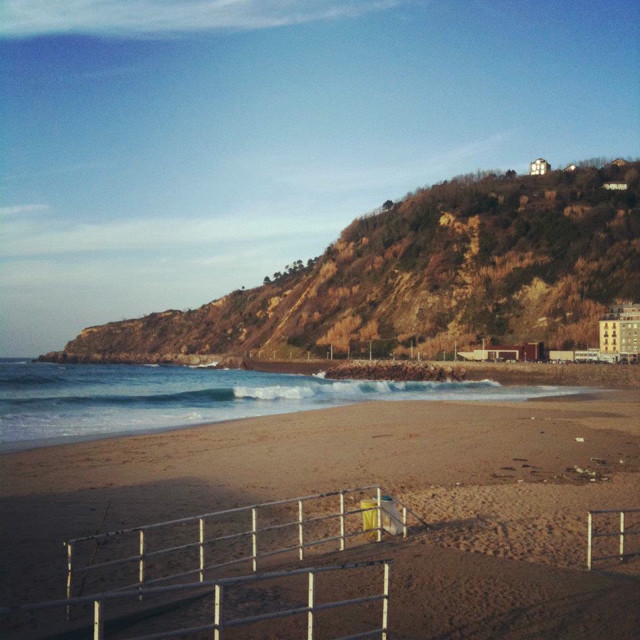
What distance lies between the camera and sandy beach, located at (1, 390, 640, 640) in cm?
661

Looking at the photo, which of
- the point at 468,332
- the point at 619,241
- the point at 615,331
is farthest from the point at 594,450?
the point at 619,241

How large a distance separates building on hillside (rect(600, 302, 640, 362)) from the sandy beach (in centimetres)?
4196

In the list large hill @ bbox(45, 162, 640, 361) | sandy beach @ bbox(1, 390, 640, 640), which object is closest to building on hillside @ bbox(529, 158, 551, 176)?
large hill @ bbox(45, 162, 640, 361)

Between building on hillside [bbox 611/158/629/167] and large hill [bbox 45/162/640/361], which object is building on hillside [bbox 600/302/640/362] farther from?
building on hillside [bbox 611/158/629/167]

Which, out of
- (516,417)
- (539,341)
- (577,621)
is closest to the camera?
(577,621)

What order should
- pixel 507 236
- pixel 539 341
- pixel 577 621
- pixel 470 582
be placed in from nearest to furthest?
pixel 577 621 → pixel 470 582 → pixel 539 341 → pixel 507 236

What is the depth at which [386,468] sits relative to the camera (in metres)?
14.7

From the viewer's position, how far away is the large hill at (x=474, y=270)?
7506 centimetres

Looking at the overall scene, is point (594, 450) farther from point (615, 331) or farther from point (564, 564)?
point (615, 331)

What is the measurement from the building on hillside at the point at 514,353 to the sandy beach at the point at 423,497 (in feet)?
137

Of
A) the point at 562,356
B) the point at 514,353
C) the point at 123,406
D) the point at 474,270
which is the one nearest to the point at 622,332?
the point at 562,356

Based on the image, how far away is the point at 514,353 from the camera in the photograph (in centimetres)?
6525

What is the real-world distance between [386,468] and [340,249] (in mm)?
90837

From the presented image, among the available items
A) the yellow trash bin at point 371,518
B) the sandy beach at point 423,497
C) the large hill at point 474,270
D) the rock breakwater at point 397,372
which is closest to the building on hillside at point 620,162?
the large hill at point 474,270
